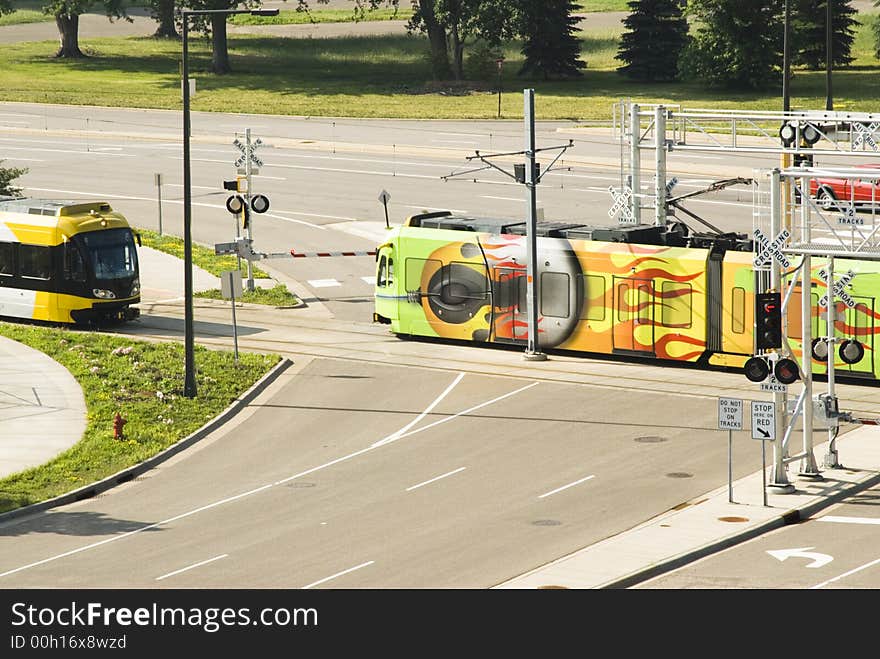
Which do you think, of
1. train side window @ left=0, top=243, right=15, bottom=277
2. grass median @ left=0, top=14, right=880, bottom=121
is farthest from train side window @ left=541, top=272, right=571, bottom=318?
grass median @ left=0, top=14, right=880, bottom=121

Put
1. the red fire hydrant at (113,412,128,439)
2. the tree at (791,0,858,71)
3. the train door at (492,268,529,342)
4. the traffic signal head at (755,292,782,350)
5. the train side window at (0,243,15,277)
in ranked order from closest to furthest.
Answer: the traffic signal head at (755,292,782,350), the red fire hydrant at (113,412,128,439), the train door at (492,268,529,342), the train side window at (0,243,15,277), the tree at (791,0,858,71)

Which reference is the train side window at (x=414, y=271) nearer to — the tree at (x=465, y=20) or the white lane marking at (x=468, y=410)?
the white lane marking at (x=468, y=410)

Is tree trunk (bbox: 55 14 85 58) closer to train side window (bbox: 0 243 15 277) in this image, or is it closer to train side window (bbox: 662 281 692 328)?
train side window (bbox: 0 243 15 277)

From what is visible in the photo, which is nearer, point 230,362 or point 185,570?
point 185,570

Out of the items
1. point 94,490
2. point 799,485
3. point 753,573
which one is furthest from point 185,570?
point 799,485

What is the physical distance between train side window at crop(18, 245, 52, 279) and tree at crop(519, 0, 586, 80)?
2322 inches

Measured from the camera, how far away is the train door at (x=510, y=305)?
1580 inches

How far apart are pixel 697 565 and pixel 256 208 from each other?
26.7 m

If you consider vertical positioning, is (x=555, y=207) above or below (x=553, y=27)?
below

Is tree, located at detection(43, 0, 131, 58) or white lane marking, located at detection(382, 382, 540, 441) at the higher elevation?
tree, located at detection(43, 0, 131, 58)

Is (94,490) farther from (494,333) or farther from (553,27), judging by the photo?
(553,27)

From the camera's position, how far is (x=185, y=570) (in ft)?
76.6

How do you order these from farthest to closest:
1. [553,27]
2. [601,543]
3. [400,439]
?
[553,27], [400,439], [601,543]

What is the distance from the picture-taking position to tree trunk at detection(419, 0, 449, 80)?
10075 centimetres
